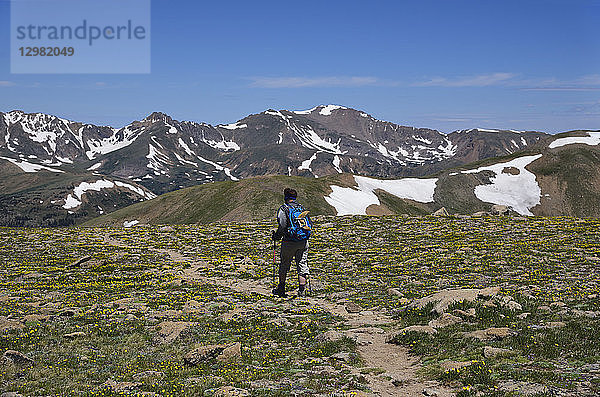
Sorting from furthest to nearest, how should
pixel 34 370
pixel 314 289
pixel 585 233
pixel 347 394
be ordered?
pixel 585 233 < pixel 314 289 < pixel 34 370 < pixel 347 394

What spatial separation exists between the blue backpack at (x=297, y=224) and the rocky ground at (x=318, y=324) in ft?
10.7

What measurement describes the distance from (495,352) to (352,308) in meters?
8.36

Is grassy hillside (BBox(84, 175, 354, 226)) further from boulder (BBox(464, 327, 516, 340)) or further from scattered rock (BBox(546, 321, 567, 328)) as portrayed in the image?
scattered rock (BBox(546, 321, 567, 328))

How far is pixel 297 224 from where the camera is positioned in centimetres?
2142

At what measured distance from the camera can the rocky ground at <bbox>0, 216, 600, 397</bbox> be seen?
39.0 feet

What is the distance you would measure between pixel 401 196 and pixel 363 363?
186886 millimetres

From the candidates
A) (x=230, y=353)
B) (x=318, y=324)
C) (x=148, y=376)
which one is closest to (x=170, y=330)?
(x=230, y=353)

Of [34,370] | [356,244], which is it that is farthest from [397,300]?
[356,244]

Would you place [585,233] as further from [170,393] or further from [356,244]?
[170,393]

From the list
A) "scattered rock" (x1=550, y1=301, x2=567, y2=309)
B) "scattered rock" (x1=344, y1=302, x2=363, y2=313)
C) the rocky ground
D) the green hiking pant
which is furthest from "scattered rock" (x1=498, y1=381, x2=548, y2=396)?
the green hiking pant

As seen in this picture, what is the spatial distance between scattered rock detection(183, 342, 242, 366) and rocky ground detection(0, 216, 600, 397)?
0.07m

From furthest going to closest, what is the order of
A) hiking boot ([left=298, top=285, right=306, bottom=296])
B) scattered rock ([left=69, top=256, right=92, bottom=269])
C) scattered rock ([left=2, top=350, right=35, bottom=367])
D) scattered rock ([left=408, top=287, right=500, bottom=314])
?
scattered rock ([left=69, top=256, right=92, bottom=269])
hiking boot ([left=298, top=285, right=306, bottom=296])
scattered rock ([left=408, top=287, right=500, bottom=314])
scattered rock ([left=2, top=350, right=35, bottom=367])

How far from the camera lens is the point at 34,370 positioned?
1305 cm

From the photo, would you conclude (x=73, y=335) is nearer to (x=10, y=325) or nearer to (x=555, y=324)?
(x=10, y=325)
